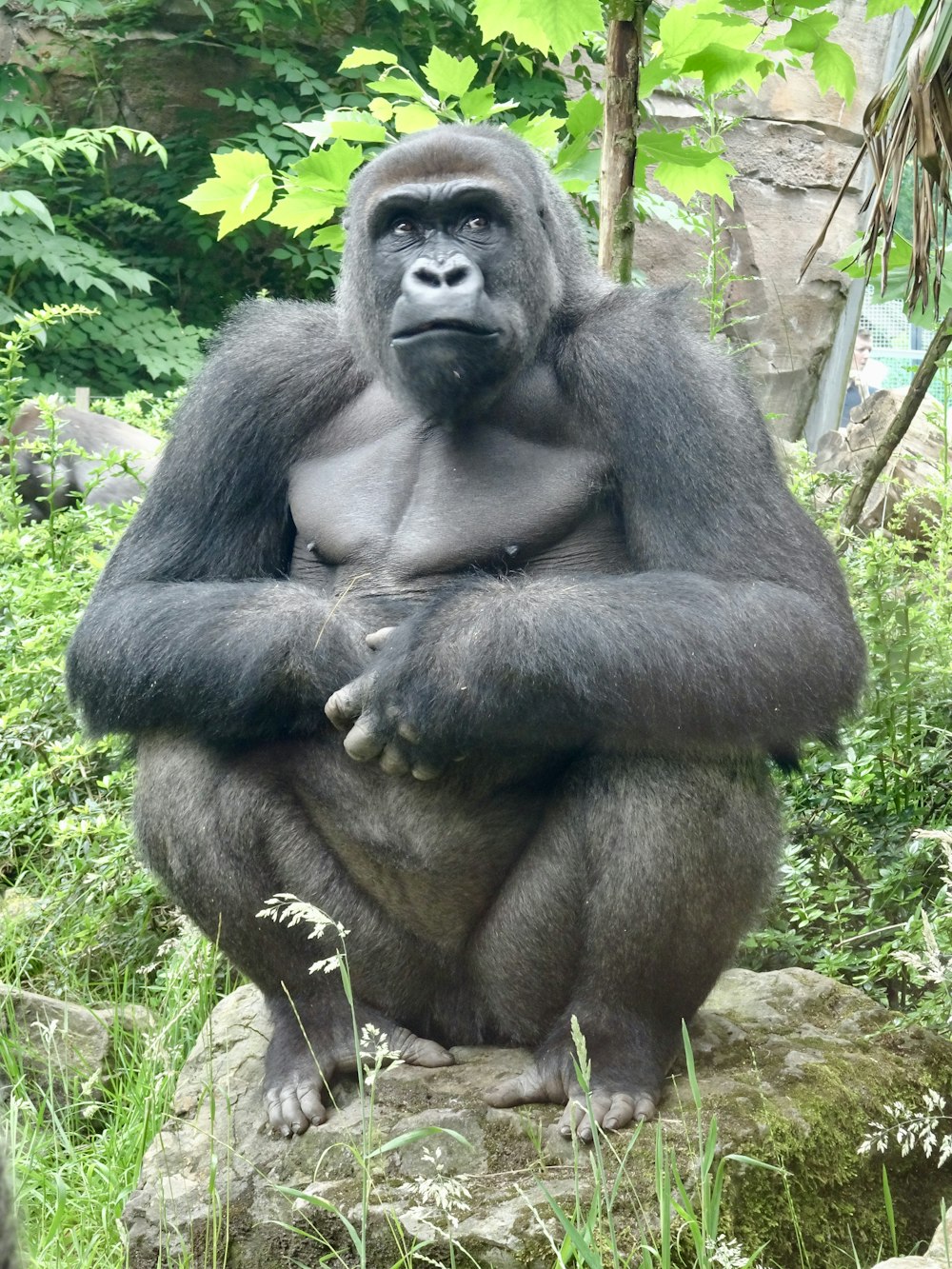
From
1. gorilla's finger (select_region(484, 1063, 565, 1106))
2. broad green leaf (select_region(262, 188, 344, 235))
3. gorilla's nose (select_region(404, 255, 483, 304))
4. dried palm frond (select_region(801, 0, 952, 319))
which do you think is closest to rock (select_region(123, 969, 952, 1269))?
gorilla's finger (select_region(484, 1063, 565, 1106))

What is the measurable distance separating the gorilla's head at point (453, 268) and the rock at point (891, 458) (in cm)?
428

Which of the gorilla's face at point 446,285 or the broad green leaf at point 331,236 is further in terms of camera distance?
the broad green leaf at point 331,236

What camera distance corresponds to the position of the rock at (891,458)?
7656 millimetres

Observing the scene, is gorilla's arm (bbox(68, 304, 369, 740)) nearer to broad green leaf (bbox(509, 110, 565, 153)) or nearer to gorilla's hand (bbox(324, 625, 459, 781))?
gorilla's hand (bbox(324, 625, 459, 781))

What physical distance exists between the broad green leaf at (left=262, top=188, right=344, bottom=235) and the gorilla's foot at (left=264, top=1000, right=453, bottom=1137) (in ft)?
7.04

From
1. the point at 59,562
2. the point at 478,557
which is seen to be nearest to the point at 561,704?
the point at 478,557

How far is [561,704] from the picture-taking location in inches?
110

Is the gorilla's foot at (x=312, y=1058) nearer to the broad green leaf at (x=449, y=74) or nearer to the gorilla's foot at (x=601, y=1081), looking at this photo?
the gorilla's foot at (x=601, y=1081)

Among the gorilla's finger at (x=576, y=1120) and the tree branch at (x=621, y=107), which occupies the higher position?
the tree branch at (x=621, y=107)

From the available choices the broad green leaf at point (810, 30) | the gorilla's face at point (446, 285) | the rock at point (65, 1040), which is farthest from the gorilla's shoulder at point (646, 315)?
the rock at point (65, 1040)

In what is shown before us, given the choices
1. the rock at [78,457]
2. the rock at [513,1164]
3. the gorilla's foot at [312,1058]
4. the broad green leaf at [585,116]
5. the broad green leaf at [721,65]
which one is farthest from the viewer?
the rock at [78,457]

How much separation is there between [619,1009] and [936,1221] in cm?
73

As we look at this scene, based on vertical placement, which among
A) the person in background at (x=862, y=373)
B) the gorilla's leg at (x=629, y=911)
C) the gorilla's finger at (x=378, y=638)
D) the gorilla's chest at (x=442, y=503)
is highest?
the gorilla's chest at (x=442, y=503)

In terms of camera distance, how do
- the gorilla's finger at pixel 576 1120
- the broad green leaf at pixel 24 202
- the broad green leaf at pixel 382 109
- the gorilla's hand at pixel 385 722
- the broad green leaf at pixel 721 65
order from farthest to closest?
the broad green leaf at pixel 24 202
the broad green leaf at pixel 382 109
the broad green leaf at pixel 721 65
the gorilla's hand at pixel 385 722
the gorilla's finger at pixel 576 1120
